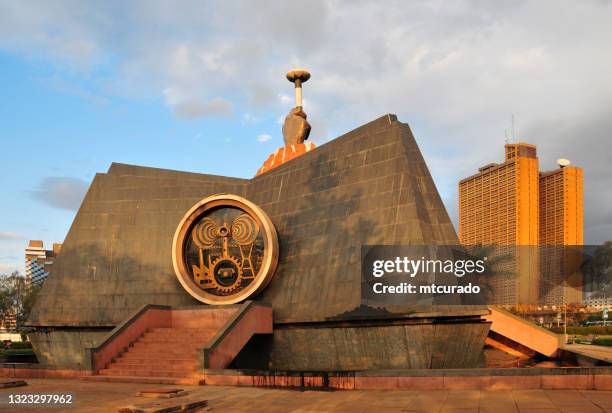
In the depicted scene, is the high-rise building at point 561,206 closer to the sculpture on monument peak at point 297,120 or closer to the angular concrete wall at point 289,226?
the sculpture on monument peak at point 297,120

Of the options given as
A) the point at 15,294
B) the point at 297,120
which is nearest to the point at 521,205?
the point at 297,120

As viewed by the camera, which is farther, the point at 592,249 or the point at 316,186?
the point at 592,249

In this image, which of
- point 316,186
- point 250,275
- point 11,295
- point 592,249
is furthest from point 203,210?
point 11,295

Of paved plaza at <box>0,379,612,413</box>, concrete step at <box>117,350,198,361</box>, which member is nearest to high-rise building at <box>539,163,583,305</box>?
concrete step at <box>117,350,198,361</box>

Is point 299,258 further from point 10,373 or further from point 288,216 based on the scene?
point 10,373

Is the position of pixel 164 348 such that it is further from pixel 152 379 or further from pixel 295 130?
pixel 295 130

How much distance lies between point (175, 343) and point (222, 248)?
390cm

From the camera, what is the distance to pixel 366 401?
10867mm

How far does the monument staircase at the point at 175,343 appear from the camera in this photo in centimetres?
1527

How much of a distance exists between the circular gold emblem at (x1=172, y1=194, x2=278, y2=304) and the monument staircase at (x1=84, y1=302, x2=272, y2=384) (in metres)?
1.05

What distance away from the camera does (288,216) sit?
1958 cm

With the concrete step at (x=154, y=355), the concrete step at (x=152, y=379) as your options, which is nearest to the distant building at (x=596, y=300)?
the concrete step at (x=154, y=355)

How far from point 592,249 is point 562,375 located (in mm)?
14214

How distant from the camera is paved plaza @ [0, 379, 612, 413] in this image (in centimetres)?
970
